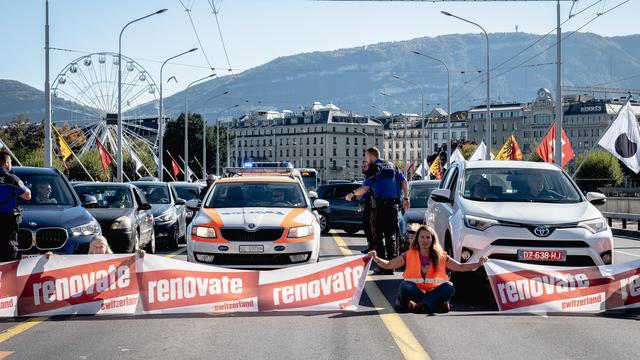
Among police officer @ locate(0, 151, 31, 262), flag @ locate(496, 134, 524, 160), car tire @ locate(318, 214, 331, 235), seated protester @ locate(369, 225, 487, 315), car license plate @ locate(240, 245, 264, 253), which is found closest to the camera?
seated protester @ locate(369, 225, 487, 315)

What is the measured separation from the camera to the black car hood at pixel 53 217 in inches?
495

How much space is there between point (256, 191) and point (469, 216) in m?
3.77

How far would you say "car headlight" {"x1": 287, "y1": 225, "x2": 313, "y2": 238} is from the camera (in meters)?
12.7

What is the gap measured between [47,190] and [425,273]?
6291mm

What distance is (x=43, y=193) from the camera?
14.0 meters

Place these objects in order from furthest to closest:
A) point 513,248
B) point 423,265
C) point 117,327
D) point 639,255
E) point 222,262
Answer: point 639,255 < point 222,262 < point 513,248 < point 423,265 < point 117,327

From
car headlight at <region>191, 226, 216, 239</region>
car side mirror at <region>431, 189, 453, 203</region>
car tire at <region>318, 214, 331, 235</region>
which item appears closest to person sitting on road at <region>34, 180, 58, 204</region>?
car headlight at <region>191, 226, 216, 239</region>

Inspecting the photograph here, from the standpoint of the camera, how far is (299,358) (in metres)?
7.77

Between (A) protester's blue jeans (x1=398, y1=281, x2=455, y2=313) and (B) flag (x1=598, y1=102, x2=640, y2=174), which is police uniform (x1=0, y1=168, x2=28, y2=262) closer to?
(A) protester's blue jeans (x1=398, y1=281, x2=455, y2=313)

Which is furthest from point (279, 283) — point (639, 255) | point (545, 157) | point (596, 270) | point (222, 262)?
point (545, 157)

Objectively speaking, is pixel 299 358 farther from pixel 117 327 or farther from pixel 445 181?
pixel 445 181

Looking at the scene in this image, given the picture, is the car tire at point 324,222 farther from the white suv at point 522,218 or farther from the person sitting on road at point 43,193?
the white suv at point 522,218

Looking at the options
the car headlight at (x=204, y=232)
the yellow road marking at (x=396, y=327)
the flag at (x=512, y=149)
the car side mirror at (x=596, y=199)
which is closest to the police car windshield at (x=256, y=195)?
the car headlight at (x=204, y=232)

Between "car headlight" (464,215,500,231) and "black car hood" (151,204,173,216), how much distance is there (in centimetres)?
1153
